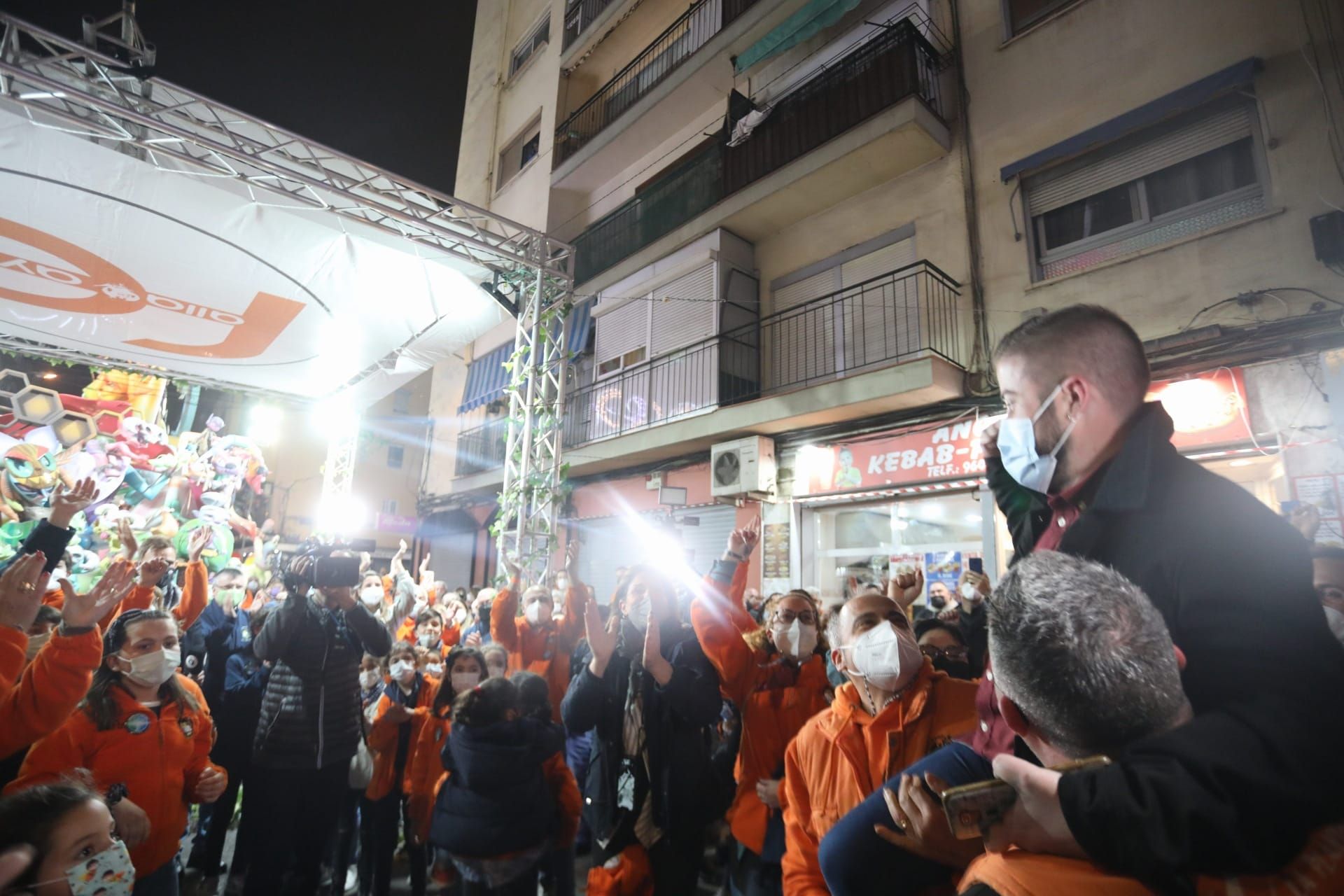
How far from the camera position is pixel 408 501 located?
26.9 m

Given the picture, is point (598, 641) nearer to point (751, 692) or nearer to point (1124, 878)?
point (751, 692)

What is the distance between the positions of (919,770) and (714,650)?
6.33 ft

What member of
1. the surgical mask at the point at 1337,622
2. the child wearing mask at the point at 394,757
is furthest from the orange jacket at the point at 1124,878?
the child wearing mask at the point at 394,757

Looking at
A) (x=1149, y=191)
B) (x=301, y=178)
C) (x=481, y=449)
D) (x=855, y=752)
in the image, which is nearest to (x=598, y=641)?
(x=855, y=752)

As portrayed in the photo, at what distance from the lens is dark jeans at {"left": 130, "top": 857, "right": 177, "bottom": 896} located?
9.04ft

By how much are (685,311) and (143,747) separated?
970cm

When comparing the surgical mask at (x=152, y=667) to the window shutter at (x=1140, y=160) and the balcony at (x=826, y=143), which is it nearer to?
the balcony at (x=826, y=143)

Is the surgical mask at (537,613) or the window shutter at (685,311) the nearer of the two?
the surgical mask at (537,613)

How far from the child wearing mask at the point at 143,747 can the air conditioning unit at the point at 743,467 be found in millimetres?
7244

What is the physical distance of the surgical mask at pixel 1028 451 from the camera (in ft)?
4.73

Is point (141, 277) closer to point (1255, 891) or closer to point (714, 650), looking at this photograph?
point (714, 650)

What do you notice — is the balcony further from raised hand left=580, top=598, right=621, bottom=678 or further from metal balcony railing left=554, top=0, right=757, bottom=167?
raised hand left=580, top=598, right=621, bottom=678

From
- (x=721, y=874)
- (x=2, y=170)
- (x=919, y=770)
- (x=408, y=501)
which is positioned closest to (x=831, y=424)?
(x=721, y=874)

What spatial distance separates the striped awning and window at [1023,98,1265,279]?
10.4 m
